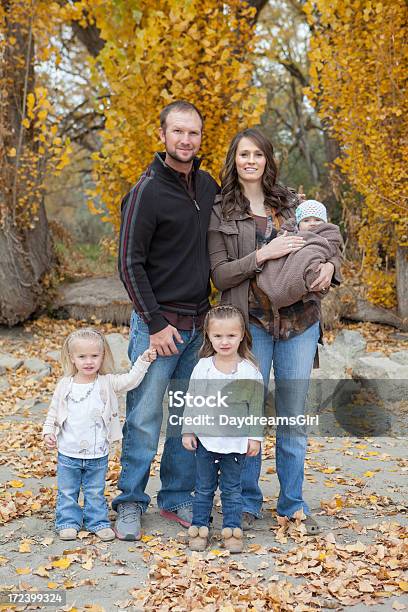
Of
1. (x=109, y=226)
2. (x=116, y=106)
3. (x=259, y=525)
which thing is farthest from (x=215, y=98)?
(x=109, y=226)

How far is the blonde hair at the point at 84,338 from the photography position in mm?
3775

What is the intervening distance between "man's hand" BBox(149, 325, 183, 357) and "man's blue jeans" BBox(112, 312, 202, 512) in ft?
0.30

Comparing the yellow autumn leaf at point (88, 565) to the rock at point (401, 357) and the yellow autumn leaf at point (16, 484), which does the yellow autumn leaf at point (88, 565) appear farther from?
the rock at point (401, 357)

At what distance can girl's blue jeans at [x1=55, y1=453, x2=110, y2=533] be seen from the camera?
3758mm

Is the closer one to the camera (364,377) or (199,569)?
(199,569)

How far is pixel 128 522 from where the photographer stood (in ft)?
12.1

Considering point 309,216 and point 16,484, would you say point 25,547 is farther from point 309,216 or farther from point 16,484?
point 309,216

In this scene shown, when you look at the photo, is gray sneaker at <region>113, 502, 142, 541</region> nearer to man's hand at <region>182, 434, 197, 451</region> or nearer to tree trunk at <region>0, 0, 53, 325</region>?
man's hand at <region>182, 434, 197, 451</region>

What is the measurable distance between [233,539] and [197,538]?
18 centimetres

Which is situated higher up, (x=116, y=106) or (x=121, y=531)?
(x=116, y=106)

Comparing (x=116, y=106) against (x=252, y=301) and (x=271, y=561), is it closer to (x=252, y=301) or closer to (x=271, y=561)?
(x=252, y=301)

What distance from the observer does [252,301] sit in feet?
11.9

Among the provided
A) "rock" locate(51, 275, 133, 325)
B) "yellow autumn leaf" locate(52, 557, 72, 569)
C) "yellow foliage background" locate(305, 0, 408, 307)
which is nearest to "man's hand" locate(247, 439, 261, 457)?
"yellow autumn leaf" locate(52, 557, 72, 569)

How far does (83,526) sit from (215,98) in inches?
218
